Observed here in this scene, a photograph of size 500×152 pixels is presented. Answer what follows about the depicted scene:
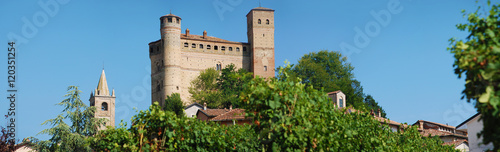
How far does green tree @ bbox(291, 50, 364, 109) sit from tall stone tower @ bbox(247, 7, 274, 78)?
10140 millimetres

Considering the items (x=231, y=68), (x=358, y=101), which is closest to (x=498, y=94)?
(x=358, y=101)

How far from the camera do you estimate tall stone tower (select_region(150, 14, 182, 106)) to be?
83.9m

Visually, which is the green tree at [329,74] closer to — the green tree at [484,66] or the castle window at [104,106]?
the castle window at [104,106]

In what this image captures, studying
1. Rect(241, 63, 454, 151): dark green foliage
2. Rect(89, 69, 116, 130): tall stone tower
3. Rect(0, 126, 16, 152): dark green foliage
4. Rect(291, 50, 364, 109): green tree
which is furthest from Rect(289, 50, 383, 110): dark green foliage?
Rect(241, 63, 454, 151): dark green foliage

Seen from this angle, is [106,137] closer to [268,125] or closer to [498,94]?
[268,125]

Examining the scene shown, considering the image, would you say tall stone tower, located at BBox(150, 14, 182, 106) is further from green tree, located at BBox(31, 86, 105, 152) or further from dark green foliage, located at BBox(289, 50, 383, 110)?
green tree, located at BBox(31, 86, 105, 152)

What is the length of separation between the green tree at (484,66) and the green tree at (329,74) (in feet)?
198

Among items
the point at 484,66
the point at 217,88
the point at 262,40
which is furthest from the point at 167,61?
the point at 484,66

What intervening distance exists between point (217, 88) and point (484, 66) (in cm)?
7517

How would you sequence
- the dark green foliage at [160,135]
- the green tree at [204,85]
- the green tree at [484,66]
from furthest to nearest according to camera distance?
the green tree at [204,85]
the dark green foliage at [160,135]
the green tree at [484,66]

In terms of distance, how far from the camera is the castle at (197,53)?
84562 millimetres

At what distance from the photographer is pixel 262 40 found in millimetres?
87938

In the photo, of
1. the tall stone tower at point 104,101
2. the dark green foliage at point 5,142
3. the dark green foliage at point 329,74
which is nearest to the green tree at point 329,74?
the dark green foliage at point 329,74

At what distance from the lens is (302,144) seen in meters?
8.91
